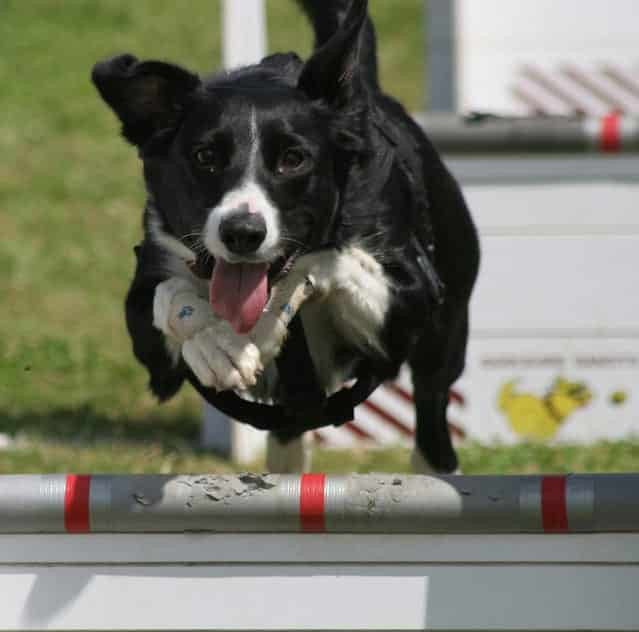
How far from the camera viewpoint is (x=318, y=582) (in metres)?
3.49

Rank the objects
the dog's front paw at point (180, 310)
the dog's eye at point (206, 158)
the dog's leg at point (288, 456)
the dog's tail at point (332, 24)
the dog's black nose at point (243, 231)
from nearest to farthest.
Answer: the dog's black nose at point (243, 231)
the dog's eye at point (206, 158)
the dog's front paw at point (180, 310)
the dog's tail at point (332, 24)
the dog's leg at point (288, 456)

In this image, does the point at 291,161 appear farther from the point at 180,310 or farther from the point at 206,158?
the point at 180,310

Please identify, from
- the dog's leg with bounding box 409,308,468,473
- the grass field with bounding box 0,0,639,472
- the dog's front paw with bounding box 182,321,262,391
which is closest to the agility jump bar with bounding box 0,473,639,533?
the dog's front paw with bounding box 182,321,262,391

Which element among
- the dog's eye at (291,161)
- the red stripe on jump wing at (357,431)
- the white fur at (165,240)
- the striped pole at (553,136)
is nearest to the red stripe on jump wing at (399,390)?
the red stripe on jump wing at (357,431)

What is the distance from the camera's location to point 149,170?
406 cm

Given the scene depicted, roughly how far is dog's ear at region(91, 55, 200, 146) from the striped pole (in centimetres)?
241

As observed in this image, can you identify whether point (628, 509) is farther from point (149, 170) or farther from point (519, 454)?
point (519, 454)

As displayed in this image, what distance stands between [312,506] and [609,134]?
3.30 meters

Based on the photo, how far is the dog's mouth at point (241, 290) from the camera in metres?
3.92

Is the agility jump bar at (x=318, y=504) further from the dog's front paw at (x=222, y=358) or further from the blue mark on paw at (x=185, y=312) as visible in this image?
the blue mark on paw at (x=185, y=312)

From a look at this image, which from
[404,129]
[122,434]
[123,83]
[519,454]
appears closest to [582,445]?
[519,454]

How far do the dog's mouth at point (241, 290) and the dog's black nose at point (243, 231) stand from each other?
0.47 ft

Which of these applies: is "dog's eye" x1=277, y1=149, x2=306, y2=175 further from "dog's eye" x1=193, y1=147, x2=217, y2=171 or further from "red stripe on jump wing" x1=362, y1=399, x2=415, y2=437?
"red stripe on jump wing" x1=362, y1=399, x2=415, y2=437

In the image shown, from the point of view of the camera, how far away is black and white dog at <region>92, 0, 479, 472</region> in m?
3.86
